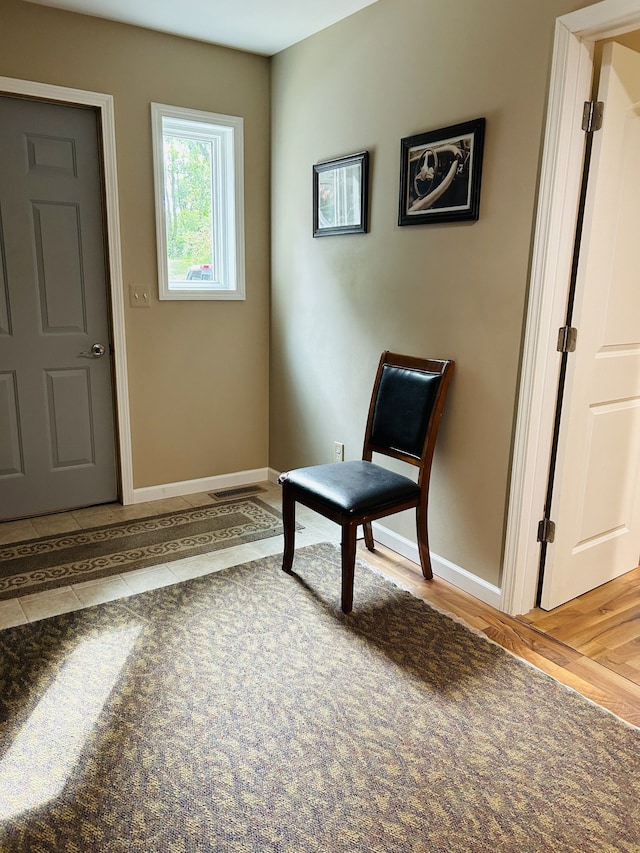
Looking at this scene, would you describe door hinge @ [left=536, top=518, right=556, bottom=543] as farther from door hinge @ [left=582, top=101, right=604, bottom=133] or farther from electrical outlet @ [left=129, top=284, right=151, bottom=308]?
electrical outlet @ [left=129, top=284, right=151, bottom=308]

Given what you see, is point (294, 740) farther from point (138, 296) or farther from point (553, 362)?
point (138, 296)

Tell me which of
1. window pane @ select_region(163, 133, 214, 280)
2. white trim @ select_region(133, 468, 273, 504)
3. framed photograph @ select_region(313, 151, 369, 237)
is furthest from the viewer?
white trim @ select_region(133, 468, 273, 504)

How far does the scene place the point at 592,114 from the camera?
208cm

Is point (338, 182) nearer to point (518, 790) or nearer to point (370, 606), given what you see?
point (370, 606)

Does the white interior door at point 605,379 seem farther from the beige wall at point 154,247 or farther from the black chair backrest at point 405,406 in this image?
the beige wall at point 154,247

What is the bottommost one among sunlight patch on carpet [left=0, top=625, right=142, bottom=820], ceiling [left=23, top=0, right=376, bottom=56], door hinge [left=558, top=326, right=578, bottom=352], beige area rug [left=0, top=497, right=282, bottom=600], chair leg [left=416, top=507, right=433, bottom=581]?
sunlight patch on carpet [left=0, top=625, right=142, bottom=820]

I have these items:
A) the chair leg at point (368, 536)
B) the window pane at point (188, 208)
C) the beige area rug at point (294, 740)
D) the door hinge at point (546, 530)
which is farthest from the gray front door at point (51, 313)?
the door hinge at point (546, 530)

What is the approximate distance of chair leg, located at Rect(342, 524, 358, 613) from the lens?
7.61 ft

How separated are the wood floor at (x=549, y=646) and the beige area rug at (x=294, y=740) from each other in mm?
71

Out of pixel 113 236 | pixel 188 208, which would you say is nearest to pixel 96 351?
pixel 113 236

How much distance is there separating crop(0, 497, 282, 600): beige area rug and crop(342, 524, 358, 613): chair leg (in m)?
0.81

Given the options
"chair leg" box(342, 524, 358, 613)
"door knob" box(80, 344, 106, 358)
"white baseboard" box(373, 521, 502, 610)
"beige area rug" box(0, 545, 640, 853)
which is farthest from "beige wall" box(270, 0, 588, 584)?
"door knob" box(80, 344, 106, 358)

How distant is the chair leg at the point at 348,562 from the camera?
7.61 feet

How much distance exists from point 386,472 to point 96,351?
5.72 feet
